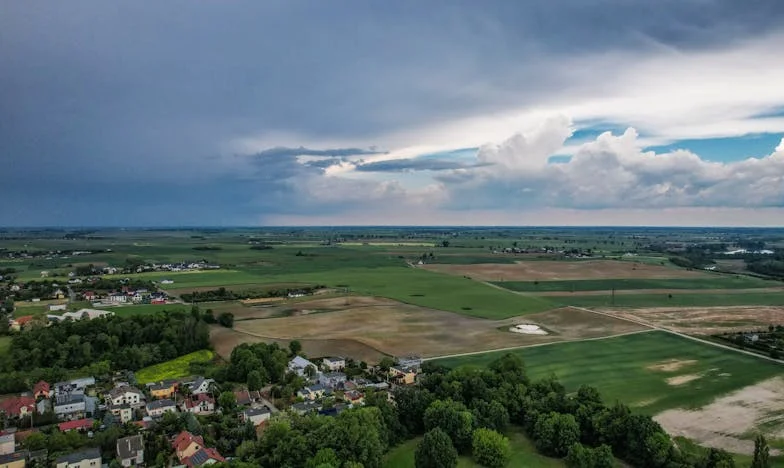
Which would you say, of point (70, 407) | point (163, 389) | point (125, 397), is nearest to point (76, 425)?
point (70, 407)

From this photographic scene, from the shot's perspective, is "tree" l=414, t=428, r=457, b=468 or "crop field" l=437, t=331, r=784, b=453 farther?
"crop field" l=437, t=331, r=784, b=453

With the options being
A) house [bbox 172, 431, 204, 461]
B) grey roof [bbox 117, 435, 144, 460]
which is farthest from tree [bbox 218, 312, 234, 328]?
house [bbox 172, 431, 204, 461]

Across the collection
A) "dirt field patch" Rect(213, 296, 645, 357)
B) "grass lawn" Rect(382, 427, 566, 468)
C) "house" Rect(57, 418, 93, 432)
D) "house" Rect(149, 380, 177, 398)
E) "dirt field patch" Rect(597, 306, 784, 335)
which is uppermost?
"dirt field patch" Rect(597, 306, 784, 335)

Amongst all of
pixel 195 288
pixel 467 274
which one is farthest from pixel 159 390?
pixel 467 274

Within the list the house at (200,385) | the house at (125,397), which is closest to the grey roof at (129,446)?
the house at (125,397)

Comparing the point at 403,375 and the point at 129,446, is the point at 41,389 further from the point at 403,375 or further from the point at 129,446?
the point at 403,375

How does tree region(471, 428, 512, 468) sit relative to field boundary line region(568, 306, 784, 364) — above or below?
below

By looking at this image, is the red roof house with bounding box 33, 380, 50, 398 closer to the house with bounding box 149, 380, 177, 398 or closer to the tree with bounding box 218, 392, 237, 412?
the house with bounding box 149, 380, 177, 398

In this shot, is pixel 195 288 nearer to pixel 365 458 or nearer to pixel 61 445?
pixel 61 445

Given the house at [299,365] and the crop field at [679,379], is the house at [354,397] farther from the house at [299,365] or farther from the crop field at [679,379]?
the crop field at [679,379]
